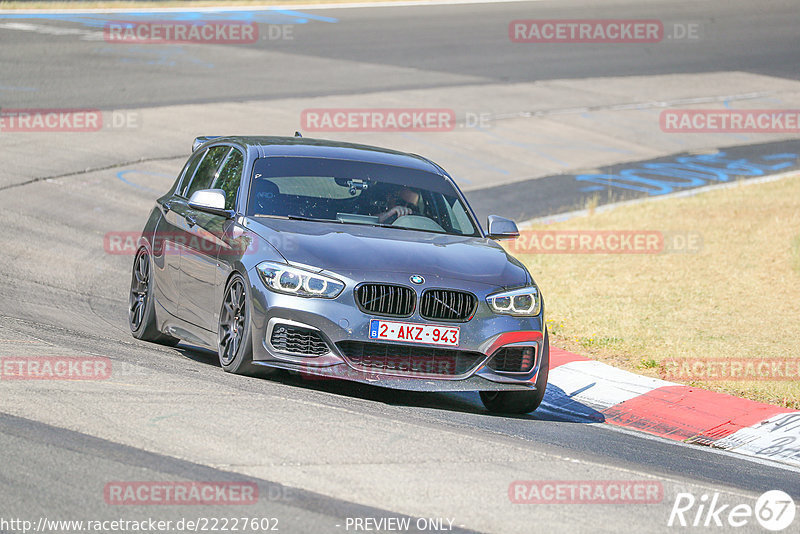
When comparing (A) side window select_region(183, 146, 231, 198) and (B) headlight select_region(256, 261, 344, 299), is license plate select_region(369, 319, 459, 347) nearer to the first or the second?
(B) headlight select_region(256, 261, 344, 299)

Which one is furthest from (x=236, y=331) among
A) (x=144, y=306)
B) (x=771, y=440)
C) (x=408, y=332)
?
(x=771, y=440)

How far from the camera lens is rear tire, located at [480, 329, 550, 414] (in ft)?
28.0

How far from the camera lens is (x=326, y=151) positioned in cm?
971

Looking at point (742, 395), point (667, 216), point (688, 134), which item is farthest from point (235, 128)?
point (742, 395)

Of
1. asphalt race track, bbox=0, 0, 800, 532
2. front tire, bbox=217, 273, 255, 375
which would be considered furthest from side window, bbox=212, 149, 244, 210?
asphalt race track, bbox=0, 0, 800, 532

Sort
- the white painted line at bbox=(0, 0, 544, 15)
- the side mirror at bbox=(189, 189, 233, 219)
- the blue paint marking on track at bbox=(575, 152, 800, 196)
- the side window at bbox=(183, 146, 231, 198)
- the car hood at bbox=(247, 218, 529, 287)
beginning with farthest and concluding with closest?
the white painted line at bbox=(0, 0, 544, 15) → the blue paint marking on track at bbox=(575, 152, 800, 196) → the side window at bbox=(183, 146, 231, 198) → the side mirror at bbox=(189, 189, 233, 219) → the car hood at bbox=(247, 218, 529, 287)

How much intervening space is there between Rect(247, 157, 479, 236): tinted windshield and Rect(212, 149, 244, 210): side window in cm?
19

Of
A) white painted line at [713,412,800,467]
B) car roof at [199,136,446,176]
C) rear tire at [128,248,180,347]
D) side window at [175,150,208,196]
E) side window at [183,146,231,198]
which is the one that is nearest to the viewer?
white painted line at [713,412,800,467]

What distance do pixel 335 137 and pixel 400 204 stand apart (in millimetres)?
13514

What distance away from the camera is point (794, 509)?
6.16 metres

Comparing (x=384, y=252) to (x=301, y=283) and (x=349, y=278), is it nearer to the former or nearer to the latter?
(x=349, y=278)

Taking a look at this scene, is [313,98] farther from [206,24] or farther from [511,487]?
[511,487]

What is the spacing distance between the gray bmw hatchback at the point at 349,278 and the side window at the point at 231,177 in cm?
1

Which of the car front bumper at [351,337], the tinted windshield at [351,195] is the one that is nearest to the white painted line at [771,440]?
the car front bumper at [351,337]
